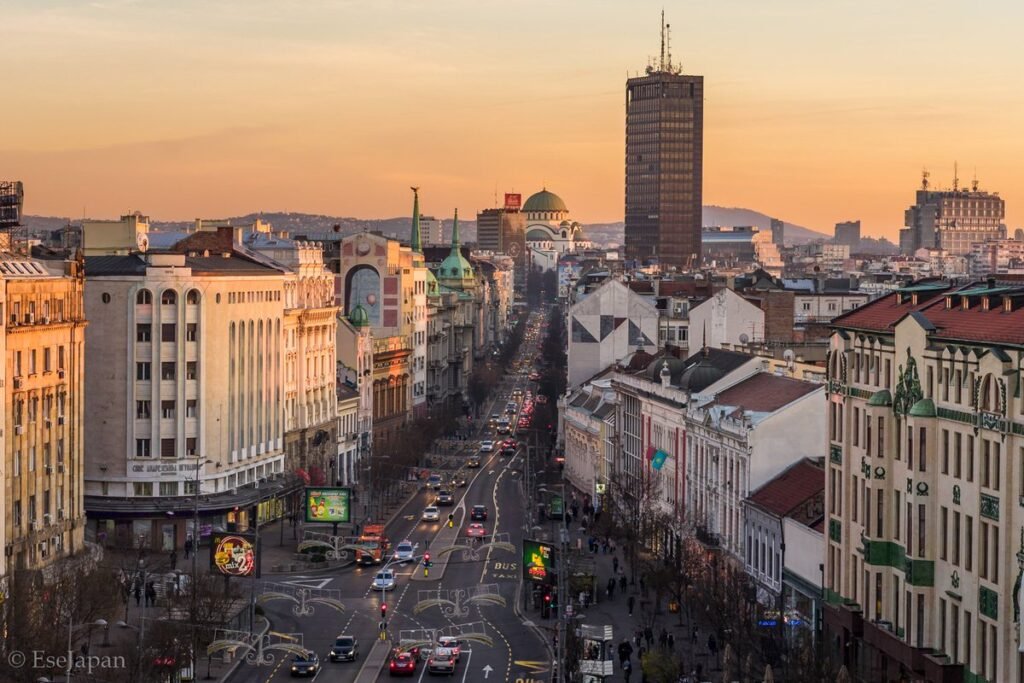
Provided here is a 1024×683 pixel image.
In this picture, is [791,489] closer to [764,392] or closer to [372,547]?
[764,392]

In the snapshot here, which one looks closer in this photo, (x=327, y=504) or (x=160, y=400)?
(x=327, y=504)

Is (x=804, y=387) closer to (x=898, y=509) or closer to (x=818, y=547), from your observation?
(x=818, y=547)

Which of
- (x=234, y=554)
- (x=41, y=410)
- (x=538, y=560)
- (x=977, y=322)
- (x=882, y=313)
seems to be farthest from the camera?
(x=41, y=410)

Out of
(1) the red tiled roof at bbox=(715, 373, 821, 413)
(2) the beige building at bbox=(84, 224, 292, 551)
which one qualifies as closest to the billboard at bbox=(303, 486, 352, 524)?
(2) the beige building at bbox=(84, 224, 292, 551)

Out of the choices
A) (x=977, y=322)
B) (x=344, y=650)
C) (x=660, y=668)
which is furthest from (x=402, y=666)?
(x=977, y=322)

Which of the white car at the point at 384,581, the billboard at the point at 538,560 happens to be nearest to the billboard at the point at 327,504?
the white car at the point at 384,581

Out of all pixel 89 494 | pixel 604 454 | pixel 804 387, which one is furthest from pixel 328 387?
pixel 804 387

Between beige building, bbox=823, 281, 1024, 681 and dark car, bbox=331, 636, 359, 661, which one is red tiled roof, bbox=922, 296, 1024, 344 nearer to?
beige building, bbox=823, 281, 1024, 681
